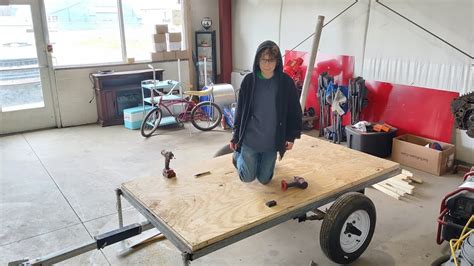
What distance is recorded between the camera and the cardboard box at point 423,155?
3.93 metres

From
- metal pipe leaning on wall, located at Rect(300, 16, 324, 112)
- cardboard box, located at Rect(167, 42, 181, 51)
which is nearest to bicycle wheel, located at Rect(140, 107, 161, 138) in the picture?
cardboard box, located at Rect(167, 42, 181, 51)

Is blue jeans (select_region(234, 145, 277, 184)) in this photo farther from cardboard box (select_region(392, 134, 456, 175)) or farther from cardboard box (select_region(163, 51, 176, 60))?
cardboard box (select_region(163, 51, 176, 60))

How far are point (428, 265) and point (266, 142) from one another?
4.21ft

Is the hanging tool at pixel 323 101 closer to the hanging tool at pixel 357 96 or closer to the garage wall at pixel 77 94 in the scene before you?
the hanging tool at pixel 357 96

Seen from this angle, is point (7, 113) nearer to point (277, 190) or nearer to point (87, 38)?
point (87, 38)

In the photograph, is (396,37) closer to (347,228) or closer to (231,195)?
(347,228)

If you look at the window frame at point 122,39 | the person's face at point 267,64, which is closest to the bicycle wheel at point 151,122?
the window frame at point 122,39

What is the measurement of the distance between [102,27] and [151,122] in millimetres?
1754

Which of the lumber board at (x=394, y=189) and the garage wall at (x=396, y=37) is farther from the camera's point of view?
the garage wall at (x=396, y=37)

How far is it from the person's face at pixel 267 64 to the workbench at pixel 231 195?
0.74 meters

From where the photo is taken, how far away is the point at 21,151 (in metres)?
4.79

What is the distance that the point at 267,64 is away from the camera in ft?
7.63

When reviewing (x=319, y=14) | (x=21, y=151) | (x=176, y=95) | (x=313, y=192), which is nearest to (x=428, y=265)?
(x=313, y=192)

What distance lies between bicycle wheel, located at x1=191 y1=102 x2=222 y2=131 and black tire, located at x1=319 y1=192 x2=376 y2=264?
11.3 ft
